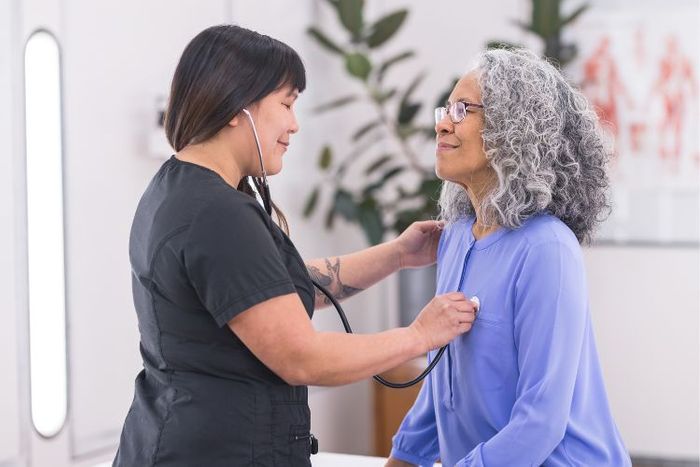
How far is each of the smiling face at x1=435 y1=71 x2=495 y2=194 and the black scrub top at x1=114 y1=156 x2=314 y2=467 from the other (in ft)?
1.23

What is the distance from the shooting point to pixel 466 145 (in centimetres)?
172

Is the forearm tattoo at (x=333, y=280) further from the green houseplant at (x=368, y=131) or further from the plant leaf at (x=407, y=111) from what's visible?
the plant leaf at (x=407, y=111)

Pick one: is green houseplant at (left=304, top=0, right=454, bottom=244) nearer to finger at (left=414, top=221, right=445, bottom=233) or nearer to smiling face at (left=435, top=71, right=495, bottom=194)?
finger at (left=414, top=221, right=445, bottom=233)

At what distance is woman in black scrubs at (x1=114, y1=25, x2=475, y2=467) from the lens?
140 cm

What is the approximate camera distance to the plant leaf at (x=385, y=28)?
382 centimetres

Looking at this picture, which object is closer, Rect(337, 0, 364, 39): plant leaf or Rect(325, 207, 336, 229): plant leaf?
Rect(337, 0, 364, 39): plant leaf

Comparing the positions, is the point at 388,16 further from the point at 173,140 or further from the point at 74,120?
the point at 173,140

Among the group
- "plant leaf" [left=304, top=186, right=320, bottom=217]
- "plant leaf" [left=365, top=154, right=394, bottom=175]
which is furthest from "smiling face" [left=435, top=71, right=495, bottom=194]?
"plant leaf" [left=365, top=154, right=394, bottom=175]

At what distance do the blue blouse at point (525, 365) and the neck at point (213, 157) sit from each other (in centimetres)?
50

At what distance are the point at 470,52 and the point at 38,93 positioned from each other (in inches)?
94.3

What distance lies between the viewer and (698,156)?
4.18 m

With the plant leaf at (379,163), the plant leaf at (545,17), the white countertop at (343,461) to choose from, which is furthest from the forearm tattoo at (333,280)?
the plant leaf at (545,17)

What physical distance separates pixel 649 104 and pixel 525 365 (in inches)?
118

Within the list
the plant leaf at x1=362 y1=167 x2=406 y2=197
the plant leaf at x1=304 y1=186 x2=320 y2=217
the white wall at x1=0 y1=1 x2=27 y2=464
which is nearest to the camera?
the white wall at x1=0 y1=1 x2=27 y2=464
